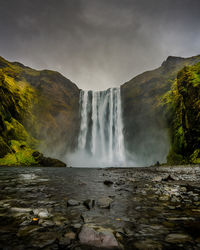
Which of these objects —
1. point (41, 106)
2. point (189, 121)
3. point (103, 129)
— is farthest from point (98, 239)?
point (41, 106)

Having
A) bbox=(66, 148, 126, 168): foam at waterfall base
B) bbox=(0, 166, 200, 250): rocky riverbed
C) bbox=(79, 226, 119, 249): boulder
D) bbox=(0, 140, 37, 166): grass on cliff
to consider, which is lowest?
bbox=(66, 148, 126, 168): foam at waterfall base

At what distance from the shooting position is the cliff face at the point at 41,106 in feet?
99.1

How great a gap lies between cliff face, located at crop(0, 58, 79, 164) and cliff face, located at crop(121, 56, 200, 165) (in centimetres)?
1961

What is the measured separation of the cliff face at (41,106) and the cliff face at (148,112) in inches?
772

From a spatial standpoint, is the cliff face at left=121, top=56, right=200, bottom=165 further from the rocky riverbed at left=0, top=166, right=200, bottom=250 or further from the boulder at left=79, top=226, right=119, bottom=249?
the boulder at left=79, top=226, right=119, bottom=249

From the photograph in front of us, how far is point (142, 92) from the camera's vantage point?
45.7 metres

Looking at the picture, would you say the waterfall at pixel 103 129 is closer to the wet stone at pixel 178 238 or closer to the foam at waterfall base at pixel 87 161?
the foam at waterfall base at pixel 87 161

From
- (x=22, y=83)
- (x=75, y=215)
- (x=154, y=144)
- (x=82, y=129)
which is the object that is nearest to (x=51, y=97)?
(x=22, y=83)

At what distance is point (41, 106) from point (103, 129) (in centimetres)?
2236

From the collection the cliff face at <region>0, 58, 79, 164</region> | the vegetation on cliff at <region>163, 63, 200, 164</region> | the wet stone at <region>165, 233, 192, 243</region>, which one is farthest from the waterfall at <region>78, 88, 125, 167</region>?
the wet stone at <region>165, 233, 192, 243</region>

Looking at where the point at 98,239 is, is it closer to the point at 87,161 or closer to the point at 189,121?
the point at 189,121

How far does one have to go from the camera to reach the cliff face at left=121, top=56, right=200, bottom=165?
120ft

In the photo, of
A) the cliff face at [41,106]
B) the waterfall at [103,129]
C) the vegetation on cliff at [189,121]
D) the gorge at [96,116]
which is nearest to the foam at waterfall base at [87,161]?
the waterfall at [103,129]

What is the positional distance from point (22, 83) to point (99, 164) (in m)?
36.5
